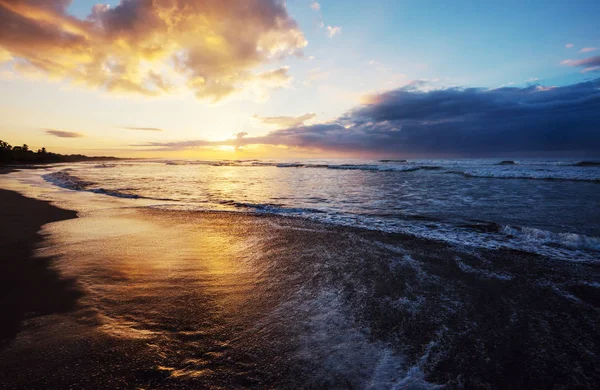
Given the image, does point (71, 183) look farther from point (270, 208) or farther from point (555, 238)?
point (555, 238)

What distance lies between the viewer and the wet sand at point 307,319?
2535 mm

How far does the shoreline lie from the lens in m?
3.49

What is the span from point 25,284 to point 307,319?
4.54 metres

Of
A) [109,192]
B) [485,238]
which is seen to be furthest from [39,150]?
[485,238]

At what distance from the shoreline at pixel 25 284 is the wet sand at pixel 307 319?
0.08 metres

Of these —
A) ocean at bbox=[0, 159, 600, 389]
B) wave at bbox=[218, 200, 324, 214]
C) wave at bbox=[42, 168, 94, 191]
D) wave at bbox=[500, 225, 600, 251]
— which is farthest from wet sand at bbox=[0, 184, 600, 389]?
wave at bbox=[42, 168, 94, 191]

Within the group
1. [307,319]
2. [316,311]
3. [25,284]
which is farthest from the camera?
[25,284]

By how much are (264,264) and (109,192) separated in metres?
15.3

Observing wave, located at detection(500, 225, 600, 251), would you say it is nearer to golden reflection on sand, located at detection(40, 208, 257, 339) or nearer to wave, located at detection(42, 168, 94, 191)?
golden reflection on sand, located at detection(40, 208, 257, 339)

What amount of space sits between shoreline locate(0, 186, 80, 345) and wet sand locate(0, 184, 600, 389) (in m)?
0.08

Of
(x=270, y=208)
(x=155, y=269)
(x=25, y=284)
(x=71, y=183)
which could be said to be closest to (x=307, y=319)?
(x=155, y=269)

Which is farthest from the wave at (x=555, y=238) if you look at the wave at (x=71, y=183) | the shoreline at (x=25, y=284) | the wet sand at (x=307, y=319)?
the wave at (x=71, y=183)

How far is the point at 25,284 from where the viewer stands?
4.38 meters

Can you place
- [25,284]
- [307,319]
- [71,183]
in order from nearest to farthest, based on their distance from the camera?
1. [307,319]
2. [25,284]
3. [71,183]
